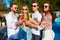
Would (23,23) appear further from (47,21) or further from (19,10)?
(47,21)

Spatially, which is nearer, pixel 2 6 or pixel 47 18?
pixel 47 18

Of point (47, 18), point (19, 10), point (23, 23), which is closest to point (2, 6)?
point (19, 10)

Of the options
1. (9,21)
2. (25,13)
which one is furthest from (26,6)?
(9,21)

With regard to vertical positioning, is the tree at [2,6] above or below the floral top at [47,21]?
above

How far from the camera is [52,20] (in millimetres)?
4348

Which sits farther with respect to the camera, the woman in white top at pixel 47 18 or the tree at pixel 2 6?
the tree at pixel 2 6

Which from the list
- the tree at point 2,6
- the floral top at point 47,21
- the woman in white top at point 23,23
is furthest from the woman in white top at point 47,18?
the tree at point 2,6

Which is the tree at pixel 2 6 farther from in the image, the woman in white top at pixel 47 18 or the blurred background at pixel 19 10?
the woman in white top at pixel 47 18

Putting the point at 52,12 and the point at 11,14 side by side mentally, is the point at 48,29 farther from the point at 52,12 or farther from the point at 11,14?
the point at 11,14

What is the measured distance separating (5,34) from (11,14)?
382 mm

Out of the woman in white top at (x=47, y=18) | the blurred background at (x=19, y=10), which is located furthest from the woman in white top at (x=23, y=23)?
the woman in white top at (x=47, y=18)

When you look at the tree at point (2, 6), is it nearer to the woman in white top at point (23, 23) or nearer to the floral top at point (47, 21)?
the woman in white top at point (23, 23)

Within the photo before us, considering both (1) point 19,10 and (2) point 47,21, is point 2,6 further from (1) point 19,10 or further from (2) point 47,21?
(2) point 47,21

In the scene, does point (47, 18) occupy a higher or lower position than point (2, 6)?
lower
